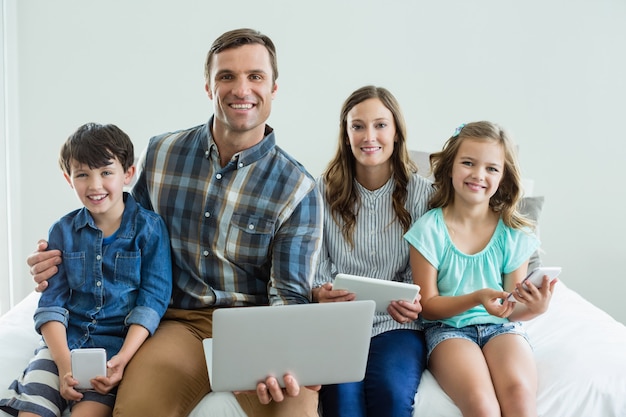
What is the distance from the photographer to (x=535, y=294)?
5.87 feet

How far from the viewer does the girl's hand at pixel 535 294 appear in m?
1.79

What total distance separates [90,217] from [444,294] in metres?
0.99

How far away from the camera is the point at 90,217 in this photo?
1789mm

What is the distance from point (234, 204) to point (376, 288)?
47cm

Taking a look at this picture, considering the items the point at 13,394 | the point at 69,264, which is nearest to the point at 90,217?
the point at 69,264

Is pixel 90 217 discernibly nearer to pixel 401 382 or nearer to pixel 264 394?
pixel 264 394

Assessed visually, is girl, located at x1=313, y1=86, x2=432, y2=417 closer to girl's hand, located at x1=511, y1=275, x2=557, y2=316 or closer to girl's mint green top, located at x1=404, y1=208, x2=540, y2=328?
girl's mint green top, located at x1=404, y1=208, x2=540, y2=328

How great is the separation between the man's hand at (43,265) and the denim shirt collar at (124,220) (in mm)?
90

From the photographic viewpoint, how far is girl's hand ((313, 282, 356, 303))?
1.77 metres

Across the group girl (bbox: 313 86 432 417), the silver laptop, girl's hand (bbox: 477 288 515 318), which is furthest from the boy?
girl's hand (bbox: 477 288 515 318)

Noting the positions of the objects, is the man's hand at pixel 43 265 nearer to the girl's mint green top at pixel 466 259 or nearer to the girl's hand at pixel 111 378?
the girl's hand at pixel 111 378

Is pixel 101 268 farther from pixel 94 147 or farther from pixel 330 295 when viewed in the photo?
pixel 330 295

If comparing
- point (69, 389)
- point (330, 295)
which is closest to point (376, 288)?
point (330, 295)

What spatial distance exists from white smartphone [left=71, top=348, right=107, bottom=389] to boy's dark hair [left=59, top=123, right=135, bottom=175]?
479 millimetres
